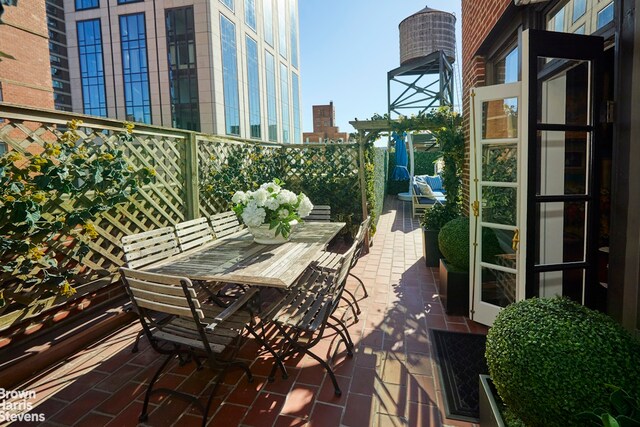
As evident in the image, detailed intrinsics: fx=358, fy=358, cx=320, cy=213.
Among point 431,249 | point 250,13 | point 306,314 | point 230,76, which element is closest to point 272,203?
point 306,314

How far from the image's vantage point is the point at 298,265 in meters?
2.50

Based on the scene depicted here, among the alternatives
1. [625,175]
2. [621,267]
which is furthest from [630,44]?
[621,267]

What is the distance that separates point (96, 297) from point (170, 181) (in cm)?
163

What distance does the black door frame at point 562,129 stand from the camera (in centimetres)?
210

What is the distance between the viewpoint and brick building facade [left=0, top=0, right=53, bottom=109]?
26.2 feet

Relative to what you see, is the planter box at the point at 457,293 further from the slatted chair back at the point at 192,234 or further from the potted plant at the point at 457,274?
the slatted chair back at the point at 192,234

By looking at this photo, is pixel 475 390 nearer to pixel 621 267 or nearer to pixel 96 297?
pixel 621 267

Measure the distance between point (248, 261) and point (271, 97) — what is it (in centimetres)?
3174

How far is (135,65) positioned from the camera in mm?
22766

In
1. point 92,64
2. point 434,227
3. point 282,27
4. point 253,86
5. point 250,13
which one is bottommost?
point 434,227

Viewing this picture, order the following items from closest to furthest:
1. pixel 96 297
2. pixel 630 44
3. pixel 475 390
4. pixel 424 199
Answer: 1. pixel 630 44
2. pixel 475 390
3. pixel 96 297
4. pixel 424 199

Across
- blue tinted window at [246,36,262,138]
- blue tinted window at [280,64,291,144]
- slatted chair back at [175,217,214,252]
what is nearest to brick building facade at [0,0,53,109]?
slatted chair back at [175,217,214,252]

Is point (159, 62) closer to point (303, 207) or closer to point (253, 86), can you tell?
point (253, 86)

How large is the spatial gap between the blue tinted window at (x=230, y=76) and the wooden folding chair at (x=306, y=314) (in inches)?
894
